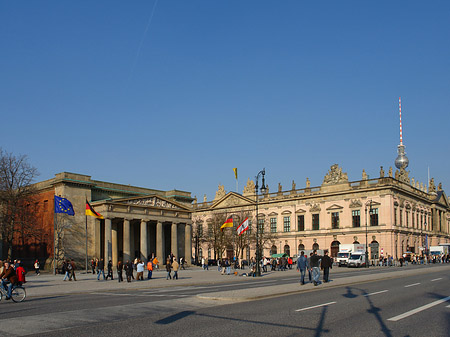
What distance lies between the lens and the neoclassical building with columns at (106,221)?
64.0 metres

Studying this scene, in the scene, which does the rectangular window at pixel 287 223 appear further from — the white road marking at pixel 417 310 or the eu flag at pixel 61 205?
the white road marking at pixel 417 310

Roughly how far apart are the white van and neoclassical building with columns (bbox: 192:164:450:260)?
9980 millimetres

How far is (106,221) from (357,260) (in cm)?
3637

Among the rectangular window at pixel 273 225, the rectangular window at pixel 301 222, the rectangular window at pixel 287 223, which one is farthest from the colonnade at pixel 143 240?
the rectangular window at pixel 301 222

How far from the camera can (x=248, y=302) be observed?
19.1m

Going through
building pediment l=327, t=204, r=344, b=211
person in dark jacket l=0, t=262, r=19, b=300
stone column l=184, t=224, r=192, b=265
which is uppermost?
building pediment l=327, t=204, r=344, b=211

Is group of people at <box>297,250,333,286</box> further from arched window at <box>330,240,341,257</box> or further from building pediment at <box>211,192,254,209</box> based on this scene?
building pediment at <box>211,192,254,209</box>

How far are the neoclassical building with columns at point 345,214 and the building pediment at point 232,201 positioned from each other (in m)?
0.22

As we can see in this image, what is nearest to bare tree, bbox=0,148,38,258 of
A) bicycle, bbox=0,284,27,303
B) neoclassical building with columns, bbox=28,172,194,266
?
neoclassical building with columns, bbox=28,172,194,266

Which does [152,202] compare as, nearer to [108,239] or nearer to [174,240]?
[174,240]

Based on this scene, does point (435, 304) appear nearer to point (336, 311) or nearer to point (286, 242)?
point (336, 311)

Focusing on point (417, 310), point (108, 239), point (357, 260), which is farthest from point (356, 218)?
point (417, 310)

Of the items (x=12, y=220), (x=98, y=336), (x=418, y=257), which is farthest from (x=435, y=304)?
(x=418, y=257)

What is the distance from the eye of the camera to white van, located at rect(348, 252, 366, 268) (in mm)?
70688
